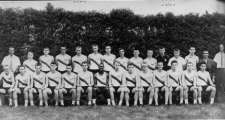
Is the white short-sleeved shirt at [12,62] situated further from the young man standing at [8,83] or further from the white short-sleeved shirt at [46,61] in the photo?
the white short-sleeved shirt at [46,61]

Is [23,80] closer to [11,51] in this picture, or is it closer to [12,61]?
[12,61]

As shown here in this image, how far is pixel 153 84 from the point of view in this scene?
676cm

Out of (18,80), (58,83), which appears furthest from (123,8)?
(18,80)

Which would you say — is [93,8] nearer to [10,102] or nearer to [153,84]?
[153,84]

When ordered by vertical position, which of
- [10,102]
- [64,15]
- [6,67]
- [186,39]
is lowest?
[10,102]

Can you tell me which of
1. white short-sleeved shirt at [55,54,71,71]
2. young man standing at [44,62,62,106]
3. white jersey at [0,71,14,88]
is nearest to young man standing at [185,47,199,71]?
white short-sleeved shirt at [55,54,71,71]

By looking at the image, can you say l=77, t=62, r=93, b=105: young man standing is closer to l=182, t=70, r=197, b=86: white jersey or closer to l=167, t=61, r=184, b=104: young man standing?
l=167, t=61, r=184, b=104: young man standing

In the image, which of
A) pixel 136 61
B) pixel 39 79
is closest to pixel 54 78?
pixel 39 79

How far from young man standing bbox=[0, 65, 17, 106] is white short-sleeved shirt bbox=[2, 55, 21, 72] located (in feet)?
0.25

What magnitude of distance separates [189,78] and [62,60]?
2465 millimetres

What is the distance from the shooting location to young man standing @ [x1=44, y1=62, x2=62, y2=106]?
6.62 m

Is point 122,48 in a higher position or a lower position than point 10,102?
higher

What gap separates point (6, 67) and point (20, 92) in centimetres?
55

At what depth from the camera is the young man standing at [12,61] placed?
6.81 m
